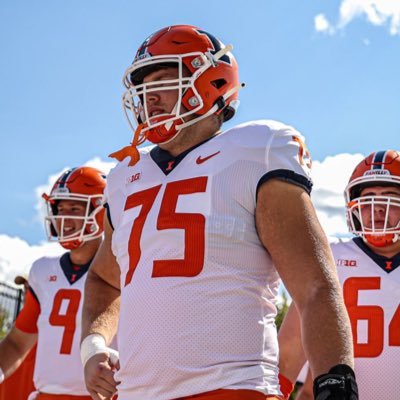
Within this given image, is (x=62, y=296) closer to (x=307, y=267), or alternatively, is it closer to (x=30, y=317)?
(x=30, y=317)

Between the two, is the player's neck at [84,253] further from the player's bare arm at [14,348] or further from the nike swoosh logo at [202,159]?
the nike swoosh logo at [202,159]

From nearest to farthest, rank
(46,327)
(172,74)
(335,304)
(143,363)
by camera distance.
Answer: (335,304), (143,363), (172,74), (46,327)

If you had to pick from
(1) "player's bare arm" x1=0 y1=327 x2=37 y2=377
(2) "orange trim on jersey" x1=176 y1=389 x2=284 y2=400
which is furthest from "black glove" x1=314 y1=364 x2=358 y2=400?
(1) "player's bare arm" x1=0 y1=327 x2=37 y2=377

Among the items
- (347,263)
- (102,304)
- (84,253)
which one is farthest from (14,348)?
(102,304)

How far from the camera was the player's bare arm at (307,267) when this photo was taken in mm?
2469

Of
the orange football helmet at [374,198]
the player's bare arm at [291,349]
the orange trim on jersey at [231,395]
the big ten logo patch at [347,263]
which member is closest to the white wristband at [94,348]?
the orange trim on jersey at [231,395]

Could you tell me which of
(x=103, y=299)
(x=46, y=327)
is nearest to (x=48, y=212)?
(x=46, y=327)

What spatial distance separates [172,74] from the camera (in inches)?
131

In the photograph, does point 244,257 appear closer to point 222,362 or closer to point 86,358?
point 222,362

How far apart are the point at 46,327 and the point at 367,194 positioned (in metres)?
2.12

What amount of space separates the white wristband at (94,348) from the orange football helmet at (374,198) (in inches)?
83.3

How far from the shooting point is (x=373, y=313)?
4.58 m

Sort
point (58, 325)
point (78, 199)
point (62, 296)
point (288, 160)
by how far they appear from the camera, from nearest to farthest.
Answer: point (288, 160) → point (58, 325) → point (62, 296) → point (78, 199)

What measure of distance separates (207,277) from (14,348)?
3252 mm
